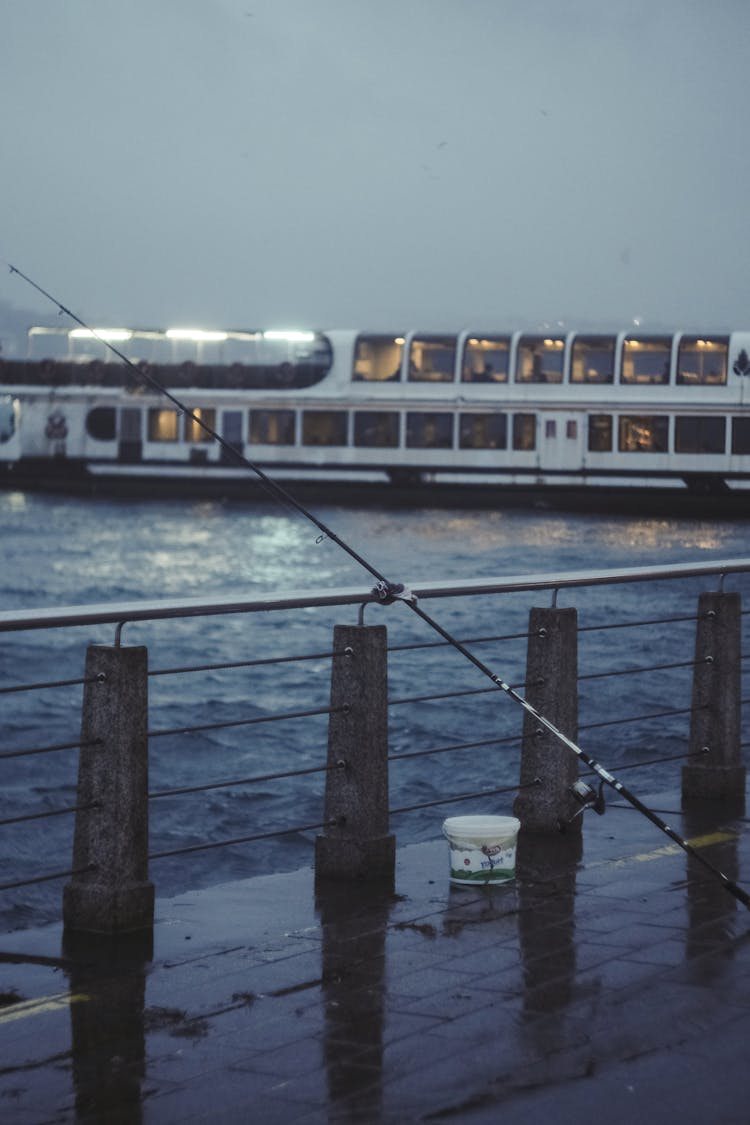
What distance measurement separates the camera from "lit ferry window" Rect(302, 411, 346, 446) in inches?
2314

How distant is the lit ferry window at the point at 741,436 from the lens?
53938 mm

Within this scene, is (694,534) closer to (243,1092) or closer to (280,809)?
(280,809)

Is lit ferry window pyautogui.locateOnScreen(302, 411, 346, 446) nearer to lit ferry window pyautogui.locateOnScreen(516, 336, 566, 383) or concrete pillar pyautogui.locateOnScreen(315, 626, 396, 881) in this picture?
lit ferry window pyautogui.locateOnScreen(516, 336, 566, 383)

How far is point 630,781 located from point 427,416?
42591 mm

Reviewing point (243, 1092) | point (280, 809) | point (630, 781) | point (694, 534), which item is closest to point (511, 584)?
point (243, 1092)

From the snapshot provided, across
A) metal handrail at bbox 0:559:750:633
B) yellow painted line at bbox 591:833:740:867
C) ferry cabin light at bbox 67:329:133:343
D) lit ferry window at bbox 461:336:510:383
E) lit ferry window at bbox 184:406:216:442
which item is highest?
ferry cabin light at bbox 67:329:133:343

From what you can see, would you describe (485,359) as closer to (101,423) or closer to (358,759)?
(101,423)

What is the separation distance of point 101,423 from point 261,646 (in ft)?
93.2

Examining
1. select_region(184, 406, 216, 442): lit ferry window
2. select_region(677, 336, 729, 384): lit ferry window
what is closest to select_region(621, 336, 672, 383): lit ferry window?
select_region(677, 336, 729, 384): lit ferry window

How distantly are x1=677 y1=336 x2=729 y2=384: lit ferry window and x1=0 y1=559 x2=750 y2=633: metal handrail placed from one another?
50.0m

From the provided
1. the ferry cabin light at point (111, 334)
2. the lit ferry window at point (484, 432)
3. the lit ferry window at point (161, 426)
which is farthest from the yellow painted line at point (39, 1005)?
the ferry cabin light at point (111, 334)

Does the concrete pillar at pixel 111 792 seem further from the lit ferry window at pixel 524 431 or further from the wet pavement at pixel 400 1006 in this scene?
the lit ferry window at pixel 524 431

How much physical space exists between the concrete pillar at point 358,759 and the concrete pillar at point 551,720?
2.71 ft

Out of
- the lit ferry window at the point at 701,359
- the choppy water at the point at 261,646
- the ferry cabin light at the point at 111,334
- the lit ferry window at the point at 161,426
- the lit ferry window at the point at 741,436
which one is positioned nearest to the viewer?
the choppy water at the point at 261,646
